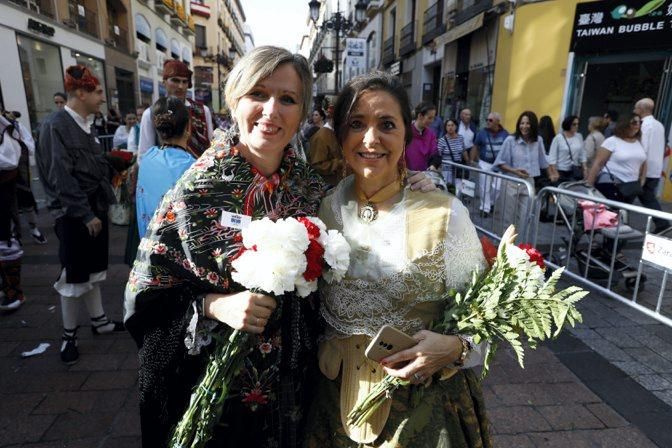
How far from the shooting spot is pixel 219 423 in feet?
5.09

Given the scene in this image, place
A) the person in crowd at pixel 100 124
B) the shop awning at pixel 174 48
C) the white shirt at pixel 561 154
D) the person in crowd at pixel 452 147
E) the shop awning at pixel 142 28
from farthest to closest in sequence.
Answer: the shop awning at pixel 174 48 < the shop awning at pixel 142 28 < the person in crowd at pixel 100 124 < the person in crowd at pixel 452 147 < the white shirt at pixel 561 154

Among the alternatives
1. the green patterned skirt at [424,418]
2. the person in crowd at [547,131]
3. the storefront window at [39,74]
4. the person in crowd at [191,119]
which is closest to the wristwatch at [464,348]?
the green patterned skirt at [424,418]

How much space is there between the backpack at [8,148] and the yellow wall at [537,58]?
10230 mm

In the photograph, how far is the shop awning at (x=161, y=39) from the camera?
25427 mm

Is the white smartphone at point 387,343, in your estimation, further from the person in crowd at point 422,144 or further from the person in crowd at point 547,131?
the person in crowd at point 547,131

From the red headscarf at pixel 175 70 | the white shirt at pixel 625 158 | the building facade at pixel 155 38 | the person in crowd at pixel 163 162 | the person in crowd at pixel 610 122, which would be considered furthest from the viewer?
the building facade at pixel 155 38

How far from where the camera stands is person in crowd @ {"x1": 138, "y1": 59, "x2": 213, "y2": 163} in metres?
3.53

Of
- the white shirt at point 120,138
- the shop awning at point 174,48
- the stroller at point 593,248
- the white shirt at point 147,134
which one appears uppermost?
the shop awning at point 174,48

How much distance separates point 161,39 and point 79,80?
26.9 metres

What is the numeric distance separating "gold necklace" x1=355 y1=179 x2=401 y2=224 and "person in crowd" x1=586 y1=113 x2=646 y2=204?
5.09 meters

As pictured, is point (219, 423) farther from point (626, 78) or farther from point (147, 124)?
point (626, 78)

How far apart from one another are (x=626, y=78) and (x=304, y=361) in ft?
35.6

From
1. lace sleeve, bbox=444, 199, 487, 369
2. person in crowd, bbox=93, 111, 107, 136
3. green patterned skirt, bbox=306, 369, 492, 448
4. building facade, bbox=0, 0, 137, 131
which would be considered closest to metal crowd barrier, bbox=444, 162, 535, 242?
lace sleeve, bbox=444, 199, 487, 369

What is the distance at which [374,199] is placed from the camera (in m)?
1.64
